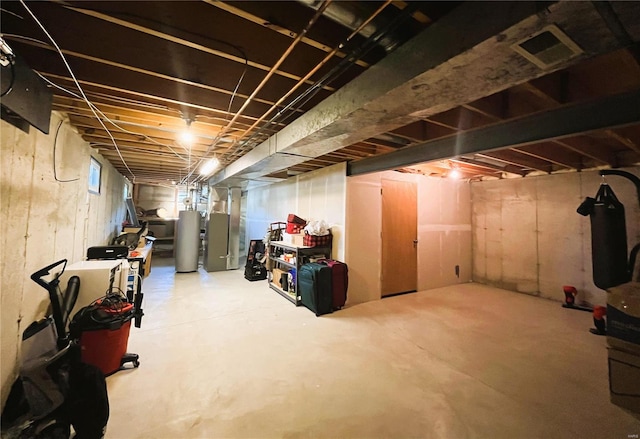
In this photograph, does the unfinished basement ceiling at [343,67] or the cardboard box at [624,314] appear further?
the cardboard box at [624,314]

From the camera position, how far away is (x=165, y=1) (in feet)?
4.03

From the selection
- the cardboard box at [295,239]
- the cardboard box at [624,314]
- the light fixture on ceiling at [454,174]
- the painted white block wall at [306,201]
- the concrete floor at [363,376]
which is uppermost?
the light fixture on ceiling at [454,174]

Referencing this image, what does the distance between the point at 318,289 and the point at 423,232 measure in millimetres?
2744

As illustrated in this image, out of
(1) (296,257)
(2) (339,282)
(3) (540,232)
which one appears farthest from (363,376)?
(3) (540,232)

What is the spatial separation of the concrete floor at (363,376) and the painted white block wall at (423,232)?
2.57ft

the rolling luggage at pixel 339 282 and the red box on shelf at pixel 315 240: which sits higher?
the red box on shelf at pixel 315 240

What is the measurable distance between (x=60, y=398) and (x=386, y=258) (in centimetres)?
419

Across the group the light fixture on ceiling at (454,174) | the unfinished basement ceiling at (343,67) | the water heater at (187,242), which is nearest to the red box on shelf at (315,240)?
the unfinished basement ceiling at (343,67)

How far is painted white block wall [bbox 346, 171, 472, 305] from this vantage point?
4207 millimetres

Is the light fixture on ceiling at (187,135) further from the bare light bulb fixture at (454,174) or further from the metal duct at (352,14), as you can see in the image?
the bare light bulb fixture at (454,174)

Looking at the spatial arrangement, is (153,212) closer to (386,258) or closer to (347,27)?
(386,258)

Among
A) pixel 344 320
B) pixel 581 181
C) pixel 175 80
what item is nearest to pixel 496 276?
pixel 581 181

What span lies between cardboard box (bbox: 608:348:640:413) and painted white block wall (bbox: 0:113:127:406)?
4.46 metres

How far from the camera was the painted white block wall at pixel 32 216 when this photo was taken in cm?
165
